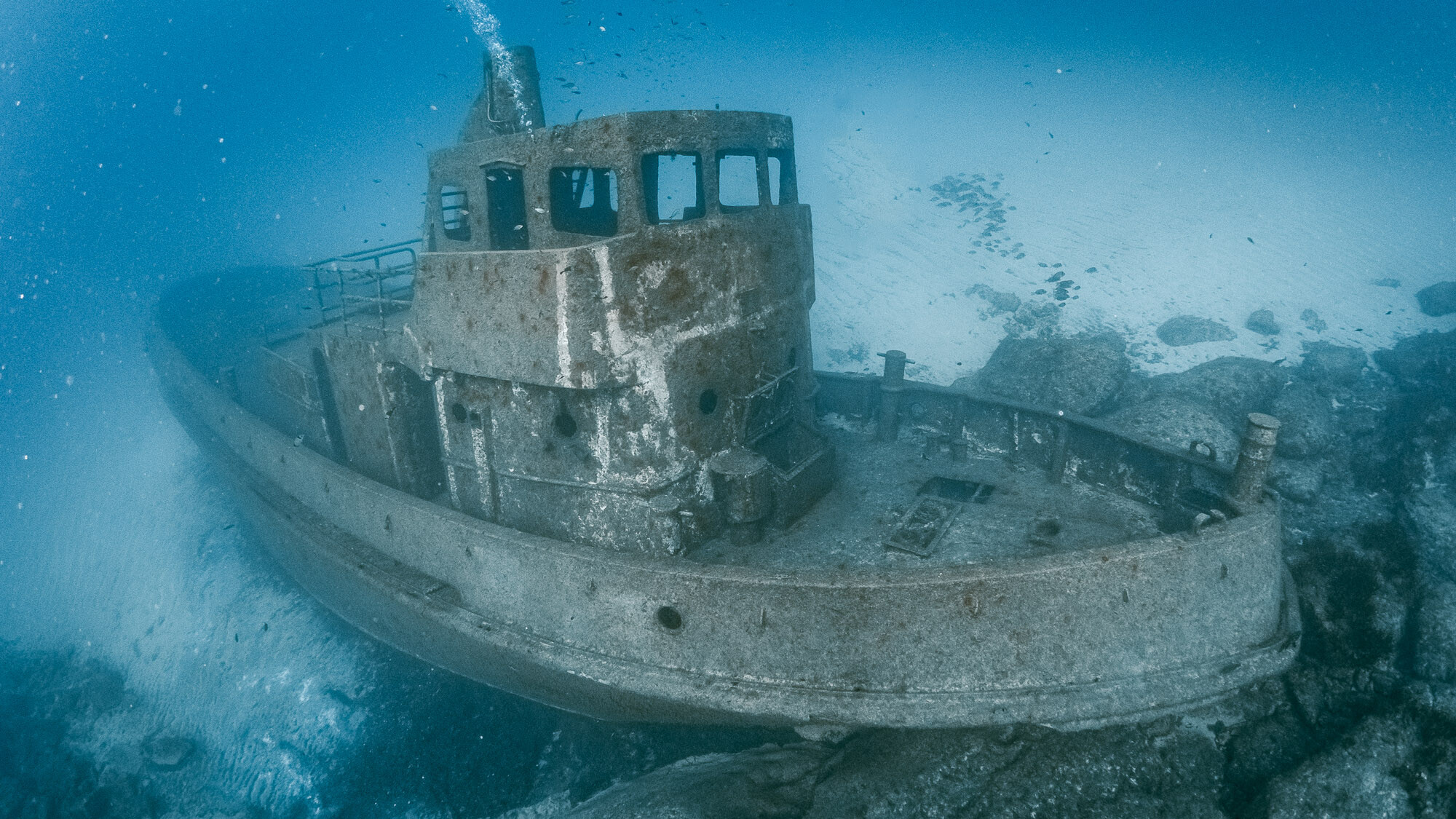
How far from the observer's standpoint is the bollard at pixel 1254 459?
5.92 meters

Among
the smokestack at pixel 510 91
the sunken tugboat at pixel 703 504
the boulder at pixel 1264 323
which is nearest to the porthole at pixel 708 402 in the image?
the sunken tugboat at pixel 703 504

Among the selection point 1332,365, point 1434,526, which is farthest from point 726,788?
point 1332,365

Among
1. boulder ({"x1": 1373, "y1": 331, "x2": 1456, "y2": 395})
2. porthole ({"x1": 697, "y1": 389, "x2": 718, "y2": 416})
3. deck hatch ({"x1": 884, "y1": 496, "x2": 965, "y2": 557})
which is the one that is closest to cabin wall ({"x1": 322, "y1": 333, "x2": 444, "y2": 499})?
porthole ({"x1": 697, "y1": 389, "x2": 718, "y2": 416})

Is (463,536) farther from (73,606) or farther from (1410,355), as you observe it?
(1410,355)

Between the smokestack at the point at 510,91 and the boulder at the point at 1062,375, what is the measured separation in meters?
10.4

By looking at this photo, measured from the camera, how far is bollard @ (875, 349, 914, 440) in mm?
9461

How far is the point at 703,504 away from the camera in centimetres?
688

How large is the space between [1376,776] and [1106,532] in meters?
2.58

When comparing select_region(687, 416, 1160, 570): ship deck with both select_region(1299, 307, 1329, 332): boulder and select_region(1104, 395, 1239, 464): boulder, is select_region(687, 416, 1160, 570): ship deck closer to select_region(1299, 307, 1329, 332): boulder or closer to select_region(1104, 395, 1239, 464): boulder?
select_region(1104, 395, 1239, 464): boulder

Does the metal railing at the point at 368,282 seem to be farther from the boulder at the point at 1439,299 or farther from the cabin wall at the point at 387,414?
the boulder at the point at 1439,299

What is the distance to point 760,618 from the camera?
5.55 m

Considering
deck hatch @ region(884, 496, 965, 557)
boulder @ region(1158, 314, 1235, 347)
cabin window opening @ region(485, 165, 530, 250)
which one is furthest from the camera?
boulder @ region(1158, 314, 1235, 347)

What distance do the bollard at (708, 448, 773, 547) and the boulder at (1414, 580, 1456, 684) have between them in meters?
6.34

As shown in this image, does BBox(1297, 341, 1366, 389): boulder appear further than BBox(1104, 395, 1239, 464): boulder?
Yes
